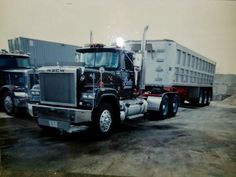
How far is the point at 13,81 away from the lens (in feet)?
24.2

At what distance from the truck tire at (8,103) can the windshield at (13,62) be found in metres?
1.05

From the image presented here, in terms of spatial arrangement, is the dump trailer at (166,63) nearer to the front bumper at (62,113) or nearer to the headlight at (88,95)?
the headlight at (88,95)

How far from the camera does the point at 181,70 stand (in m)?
8.37

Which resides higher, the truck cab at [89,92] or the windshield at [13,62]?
Answer: the windshield at [13,62]

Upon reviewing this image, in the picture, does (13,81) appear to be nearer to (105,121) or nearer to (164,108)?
(105,121)

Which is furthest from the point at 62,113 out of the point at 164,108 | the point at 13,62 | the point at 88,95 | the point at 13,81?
the point at 13,62

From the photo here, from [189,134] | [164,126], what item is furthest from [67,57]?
[189,134]

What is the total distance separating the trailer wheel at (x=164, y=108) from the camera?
7.37 metres

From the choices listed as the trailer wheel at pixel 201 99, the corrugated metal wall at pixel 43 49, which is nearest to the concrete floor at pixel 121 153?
the corrugated metal wall at pixel 43 49

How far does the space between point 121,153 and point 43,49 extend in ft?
18.6

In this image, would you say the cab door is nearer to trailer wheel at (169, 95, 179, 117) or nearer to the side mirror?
the side mirror

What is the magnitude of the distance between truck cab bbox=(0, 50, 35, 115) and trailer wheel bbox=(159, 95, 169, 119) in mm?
4307

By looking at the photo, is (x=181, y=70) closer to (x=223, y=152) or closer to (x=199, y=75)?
(x=199, y=75)

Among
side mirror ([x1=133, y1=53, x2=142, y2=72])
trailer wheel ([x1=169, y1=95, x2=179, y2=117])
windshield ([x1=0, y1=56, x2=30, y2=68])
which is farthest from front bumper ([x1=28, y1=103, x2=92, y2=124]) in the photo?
trailer wheel ([x1=169, y1=95, x2=179, y2=117])
